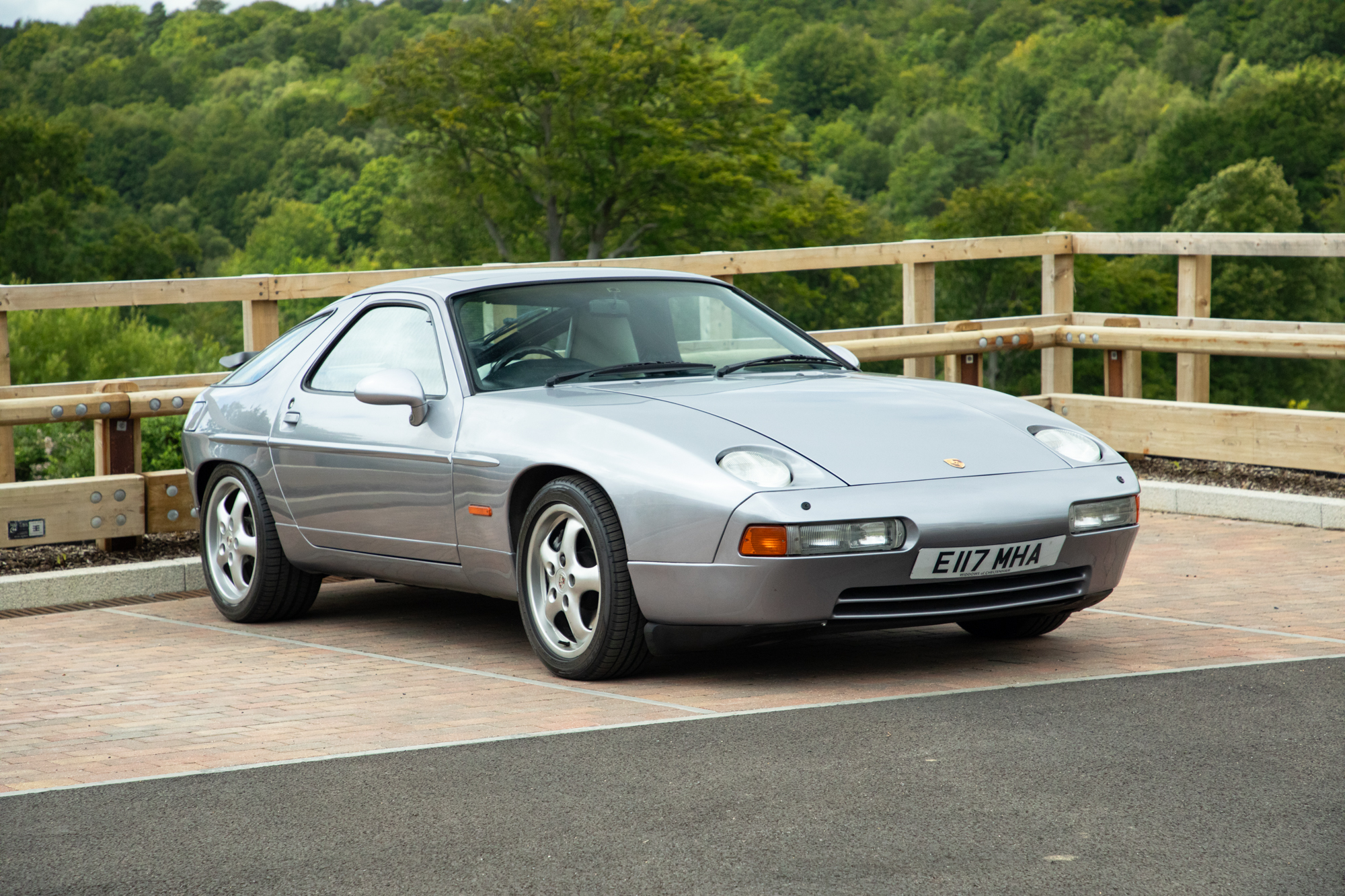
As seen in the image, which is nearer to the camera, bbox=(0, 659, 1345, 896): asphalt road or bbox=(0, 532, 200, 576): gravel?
bbox=(0, 659, 1345, 896): asphalt road

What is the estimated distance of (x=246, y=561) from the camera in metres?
7.71

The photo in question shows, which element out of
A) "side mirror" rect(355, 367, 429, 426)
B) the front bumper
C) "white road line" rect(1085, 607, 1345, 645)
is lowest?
"white road line" rect(1085, 607, 1345, 645)

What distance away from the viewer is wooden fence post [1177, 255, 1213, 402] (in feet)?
40.9

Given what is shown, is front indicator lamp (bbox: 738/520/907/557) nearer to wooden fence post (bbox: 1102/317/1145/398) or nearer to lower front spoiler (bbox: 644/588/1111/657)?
lower front spoiler (bbox: 644/588/1111/657)

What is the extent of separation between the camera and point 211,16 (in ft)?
630

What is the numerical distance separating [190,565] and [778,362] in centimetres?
344

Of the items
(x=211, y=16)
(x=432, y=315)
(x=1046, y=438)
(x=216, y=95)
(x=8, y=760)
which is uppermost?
(x=211, y=16)

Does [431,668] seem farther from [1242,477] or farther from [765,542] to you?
[1242,477]

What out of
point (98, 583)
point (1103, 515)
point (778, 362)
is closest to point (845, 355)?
point (778, 362)

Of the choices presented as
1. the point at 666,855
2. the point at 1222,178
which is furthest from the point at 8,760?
the point at 1222,178

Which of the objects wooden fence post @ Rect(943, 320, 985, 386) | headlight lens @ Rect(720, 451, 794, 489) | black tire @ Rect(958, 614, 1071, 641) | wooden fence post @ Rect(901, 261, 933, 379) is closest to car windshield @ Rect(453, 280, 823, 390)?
headlight lens @ Rect(720, 451, 794, 489)

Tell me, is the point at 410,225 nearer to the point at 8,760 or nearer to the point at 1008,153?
the point at 8,760

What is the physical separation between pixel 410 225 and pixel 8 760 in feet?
227

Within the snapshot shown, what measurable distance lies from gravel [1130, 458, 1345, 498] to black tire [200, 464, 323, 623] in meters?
5.34
